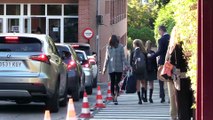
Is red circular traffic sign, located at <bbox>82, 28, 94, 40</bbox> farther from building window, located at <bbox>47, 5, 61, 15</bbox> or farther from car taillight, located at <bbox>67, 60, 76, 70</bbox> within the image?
car taillight, located at <bbox>67, 60, 76, 70</bbox>

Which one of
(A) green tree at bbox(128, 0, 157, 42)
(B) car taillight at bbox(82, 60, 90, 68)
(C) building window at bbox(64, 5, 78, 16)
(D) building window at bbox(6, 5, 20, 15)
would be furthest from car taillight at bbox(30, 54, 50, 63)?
(A) green tree at bbox(128, 0, 157, 42)

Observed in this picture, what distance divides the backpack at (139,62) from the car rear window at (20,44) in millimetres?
3568

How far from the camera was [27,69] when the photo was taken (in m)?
13.6

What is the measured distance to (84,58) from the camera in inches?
930

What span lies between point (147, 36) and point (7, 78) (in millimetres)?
71804

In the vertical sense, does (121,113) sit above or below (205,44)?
below

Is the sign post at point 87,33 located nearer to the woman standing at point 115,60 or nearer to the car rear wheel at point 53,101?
the woman standing at point 115,60

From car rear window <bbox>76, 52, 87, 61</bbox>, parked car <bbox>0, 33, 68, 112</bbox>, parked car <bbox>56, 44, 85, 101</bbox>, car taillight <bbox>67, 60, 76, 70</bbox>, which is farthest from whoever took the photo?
car rear window <bbox>76, 52, 87, 61</bbox>

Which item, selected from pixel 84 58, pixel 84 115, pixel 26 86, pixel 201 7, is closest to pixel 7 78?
pixel 26 86

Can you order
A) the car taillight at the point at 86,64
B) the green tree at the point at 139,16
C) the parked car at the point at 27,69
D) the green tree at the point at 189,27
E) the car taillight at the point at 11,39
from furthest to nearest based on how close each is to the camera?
the green tree at the point at 139,16 → the car taillight at the point at 86,64 → the car taillight at the point at 11,39 → the parked car at the point at 27,69 → the green tree at the point at 189,27

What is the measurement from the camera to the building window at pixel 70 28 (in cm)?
3656

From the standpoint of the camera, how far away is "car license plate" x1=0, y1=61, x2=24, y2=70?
1357 centimetres

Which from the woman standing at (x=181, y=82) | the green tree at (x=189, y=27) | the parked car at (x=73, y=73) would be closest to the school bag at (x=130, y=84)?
the parked car at (x=73, y=73)

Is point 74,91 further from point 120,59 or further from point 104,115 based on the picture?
point 104,115
